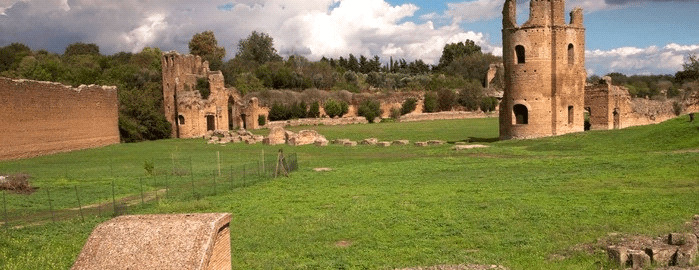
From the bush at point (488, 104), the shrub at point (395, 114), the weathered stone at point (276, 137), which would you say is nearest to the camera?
the weathered stone at point (276, 137)

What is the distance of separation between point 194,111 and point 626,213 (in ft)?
136

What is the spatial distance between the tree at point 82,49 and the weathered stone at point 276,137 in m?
71.2

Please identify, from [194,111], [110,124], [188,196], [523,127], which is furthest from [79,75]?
[188,196]

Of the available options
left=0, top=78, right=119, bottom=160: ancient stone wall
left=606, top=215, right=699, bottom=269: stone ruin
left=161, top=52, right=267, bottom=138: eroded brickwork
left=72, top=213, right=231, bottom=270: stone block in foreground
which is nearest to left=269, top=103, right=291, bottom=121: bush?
left=161, top=52, right=267, bottom=138: eroded brickwork

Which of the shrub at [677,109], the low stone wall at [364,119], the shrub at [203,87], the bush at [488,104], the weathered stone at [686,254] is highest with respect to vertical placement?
the shrub at [203,87]

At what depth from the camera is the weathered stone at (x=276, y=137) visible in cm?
3841

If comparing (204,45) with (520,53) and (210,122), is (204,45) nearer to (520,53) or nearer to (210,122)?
(210,122)

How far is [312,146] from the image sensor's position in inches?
1407

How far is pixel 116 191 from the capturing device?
19.0 metres

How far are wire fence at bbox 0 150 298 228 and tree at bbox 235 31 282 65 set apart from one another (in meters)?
80.9

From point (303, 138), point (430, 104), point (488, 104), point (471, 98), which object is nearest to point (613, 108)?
point (303, 138)

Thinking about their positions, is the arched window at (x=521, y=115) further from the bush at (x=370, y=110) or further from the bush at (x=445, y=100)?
the bush at (x=445, y=100)

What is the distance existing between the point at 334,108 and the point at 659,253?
60109mm

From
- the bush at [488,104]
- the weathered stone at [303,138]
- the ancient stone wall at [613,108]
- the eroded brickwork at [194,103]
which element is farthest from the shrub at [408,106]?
the weathered stone at [303,138]
